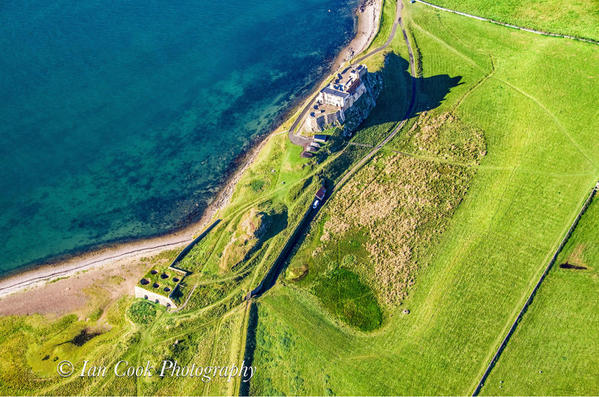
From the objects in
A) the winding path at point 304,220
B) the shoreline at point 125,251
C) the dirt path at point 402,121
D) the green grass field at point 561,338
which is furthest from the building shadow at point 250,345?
the green grass field at point 561,338

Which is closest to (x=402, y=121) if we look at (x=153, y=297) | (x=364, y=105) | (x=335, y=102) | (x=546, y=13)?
(x=364, y=105)

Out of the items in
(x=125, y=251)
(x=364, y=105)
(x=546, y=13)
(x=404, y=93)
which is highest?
(x=546, y=13)

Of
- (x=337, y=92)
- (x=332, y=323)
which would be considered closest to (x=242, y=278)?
(x=332, y=323)

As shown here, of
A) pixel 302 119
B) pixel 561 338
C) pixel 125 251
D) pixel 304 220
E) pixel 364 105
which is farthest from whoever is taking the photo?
pixel 364 105

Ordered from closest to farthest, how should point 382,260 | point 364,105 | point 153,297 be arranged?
point 153,297
point 382,260
point 364,105

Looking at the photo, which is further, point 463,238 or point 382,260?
point 463,238

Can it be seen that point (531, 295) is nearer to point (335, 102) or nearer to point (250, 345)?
point (250, 345)
